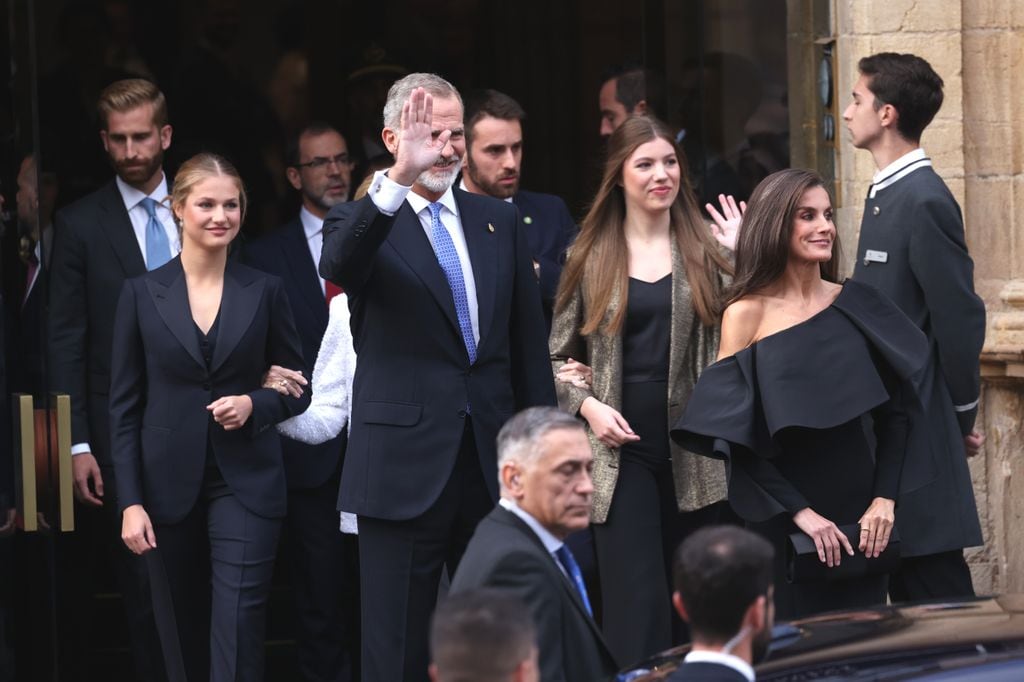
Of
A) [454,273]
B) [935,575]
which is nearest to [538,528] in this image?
[454,273]

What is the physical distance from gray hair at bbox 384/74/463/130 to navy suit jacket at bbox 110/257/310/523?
1186 millimetres

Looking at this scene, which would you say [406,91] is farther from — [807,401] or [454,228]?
[807,401]

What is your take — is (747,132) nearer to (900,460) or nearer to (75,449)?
(900,460)

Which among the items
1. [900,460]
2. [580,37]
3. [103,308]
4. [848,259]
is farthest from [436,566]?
[580,37]

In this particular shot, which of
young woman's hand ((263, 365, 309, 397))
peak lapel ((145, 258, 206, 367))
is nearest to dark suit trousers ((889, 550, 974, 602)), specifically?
young woman's hand ((263, 365, 309, 397))

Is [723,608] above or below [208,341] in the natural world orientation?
below

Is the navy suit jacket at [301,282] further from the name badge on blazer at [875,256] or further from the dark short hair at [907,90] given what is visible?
the dark short hair at [907,90]

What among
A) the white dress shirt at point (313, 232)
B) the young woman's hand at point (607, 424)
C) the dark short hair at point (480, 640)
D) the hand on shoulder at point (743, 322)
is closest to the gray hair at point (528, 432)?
the dark short hair at point (480, 640)

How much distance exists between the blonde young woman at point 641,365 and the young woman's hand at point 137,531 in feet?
4.87

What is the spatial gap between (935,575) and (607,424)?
47.6 inches

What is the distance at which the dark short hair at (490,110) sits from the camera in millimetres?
7398

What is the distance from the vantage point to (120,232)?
23.8 feet

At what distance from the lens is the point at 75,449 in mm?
7035

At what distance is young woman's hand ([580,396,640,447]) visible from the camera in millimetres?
6391
